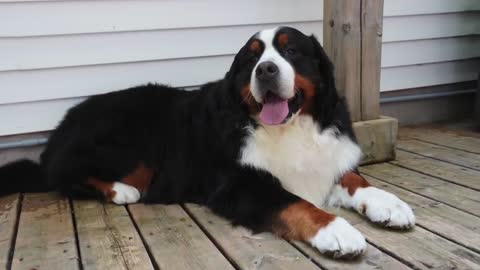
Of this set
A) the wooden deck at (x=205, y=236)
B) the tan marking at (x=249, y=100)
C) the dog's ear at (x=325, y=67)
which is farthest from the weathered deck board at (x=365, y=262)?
the dog's ear at (x=325, y=67)

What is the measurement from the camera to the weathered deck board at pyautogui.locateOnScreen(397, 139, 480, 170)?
303 centimetres

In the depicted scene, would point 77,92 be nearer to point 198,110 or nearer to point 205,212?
point 198,110

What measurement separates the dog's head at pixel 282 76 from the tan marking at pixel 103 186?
889 millimetres

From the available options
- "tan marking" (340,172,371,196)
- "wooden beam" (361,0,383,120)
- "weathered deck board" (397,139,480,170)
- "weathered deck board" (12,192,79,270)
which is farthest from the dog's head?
"weathered deck board" (397,139,480,170)

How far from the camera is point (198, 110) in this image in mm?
2656

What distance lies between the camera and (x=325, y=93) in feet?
7.57

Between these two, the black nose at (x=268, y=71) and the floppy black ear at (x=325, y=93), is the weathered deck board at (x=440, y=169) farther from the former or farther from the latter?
the black nose at (x=268, y=71)

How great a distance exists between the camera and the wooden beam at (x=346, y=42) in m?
2.93

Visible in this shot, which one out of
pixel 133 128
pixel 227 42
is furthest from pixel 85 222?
pixel 227 42

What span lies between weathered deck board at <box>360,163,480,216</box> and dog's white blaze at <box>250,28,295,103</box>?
0.95m

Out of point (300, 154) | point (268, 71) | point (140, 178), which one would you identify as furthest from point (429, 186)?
point (140, 178)

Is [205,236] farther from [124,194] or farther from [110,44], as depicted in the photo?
[110,44]

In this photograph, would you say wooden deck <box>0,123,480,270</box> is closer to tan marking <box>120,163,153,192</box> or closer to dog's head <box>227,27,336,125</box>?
tan marking <box>120,163,153,192</box>

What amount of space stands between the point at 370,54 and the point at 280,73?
45.2 inches
